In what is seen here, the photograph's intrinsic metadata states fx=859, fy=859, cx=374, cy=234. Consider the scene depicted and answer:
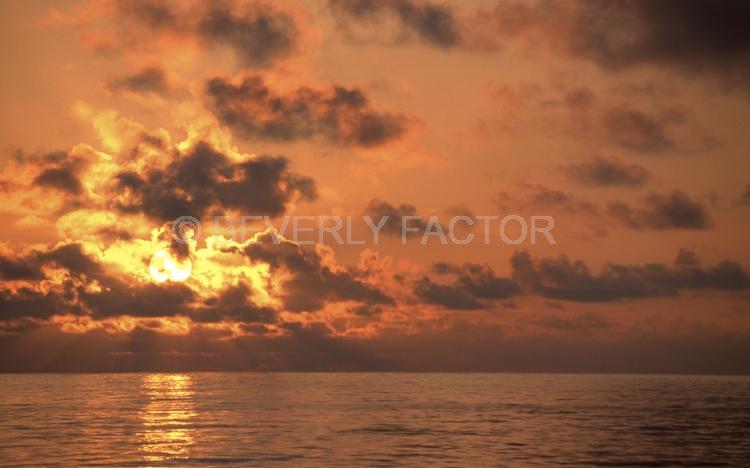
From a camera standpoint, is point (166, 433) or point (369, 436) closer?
point (369, 436)

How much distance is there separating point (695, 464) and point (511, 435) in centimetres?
2440

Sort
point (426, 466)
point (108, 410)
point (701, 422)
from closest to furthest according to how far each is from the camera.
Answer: point (426, 466), point (701, 422), point (108, 410)

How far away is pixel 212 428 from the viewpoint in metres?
107

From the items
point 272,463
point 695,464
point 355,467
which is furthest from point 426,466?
point 695,464

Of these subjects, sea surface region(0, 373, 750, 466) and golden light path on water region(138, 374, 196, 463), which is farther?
golden light path on water region(138, 374, 196, 463)

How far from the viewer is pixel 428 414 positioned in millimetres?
136375

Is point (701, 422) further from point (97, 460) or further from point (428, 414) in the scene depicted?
point (97, 460)

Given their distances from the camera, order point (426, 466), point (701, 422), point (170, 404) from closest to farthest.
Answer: point (426, 466), point (701, 422), point (170, 404)

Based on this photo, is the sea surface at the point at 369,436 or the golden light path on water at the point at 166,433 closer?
the sea surface at the point at 369,436

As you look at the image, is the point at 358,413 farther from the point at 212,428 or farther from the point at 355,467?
the point at 355,467

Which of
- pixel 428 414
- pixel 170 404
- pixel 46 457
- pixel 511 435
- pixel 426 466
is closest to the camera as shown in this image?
pixel 426 466

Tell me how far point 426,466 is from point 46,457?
34.2m

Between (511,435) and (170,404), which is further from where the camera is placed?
(170,404)

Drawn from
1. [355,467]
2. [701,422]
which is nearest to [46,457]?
[355,467]
